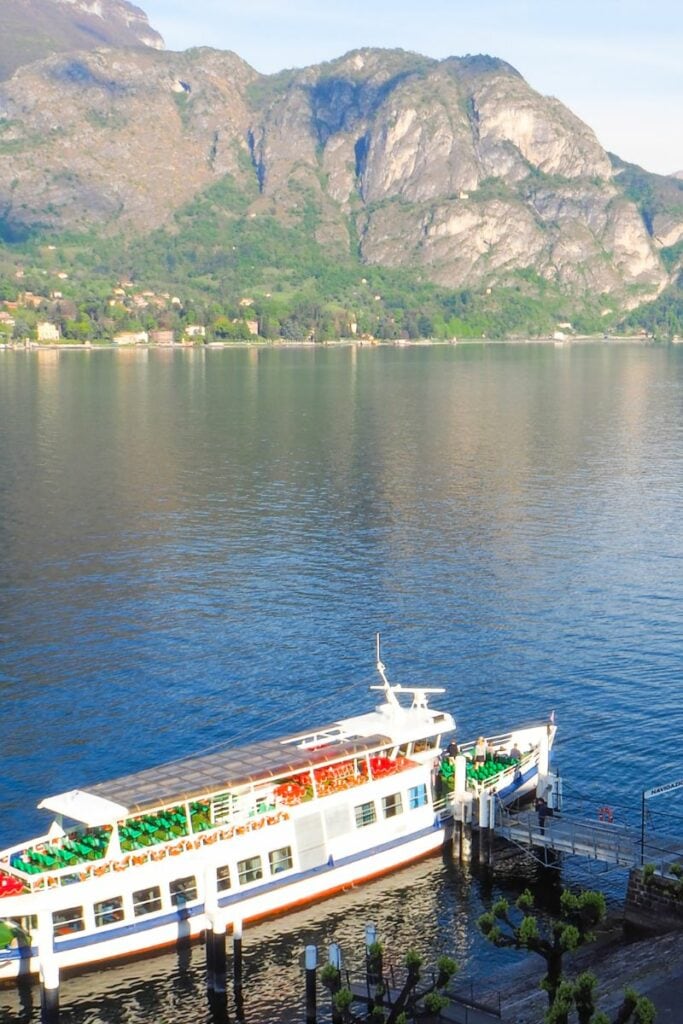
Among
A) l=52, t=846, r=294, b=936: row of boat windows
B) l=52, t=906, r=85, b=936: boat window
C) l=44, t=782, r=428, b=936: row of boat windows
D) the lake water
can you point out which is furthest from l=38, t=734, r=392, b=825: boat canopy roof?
the lake water

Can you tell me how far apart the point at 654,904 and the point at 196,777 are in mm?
17790

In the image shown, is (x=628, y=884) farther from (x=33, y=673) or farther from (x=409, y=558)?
(x=409, y=558)

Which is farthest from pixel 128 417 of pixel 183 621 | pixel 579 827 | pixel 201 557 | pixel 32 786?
pixel 579 827

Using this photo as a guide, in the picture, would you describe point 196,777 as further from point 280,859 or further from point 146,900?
point 146,900

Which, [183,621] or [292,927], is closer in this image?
[292,927]

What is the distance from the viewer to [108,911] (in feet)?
149

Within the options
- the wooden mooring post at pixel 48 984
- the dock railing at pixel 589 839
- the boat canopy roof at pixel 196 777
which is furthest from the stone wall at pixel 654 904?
the wooden mooring post at pixel 48 984

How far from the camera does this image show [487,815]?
175 ft

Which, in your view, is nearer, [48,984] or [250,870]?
[48,984]

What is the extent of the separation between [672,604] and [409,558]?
22562 mm

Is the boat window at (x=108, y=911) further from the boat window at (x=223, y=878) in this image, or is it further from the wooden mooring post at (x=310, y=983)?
the wooden mooring post at (x=310, y=983)

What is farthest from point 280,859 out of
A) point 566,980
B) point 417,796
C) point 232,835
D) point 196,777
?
point 566,980

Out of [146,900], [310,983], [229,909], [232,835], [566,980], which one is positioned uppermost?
[232,835]

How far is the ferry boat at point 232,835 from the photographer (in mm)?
44750
